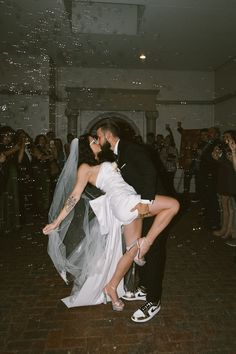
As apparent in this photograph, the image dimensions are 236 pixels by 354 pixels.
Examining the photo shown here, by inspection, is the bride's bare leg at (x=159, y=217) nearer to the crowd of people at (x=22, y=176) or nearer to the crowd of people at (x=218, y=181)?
the crowd of people at (x=218, y=181)

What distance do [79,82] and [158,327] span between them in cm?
993

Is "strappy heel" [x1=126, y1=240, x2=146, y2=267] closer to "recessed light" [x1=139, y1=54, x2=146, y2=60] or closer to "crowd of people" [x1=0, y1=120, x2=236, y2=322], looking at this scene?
"crowd of people" [x1=0, y1=120, x2=236, y2=322]

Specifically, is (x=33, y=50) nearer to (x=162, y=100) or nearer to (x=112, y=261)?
(x=162, y=100)

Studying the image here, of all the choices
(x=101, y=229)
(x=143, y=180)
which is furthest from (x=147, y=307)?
(x=143, y=180)

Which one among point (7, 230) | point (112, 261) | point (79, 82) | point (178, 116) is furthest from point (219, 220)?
→ point (79, 82)

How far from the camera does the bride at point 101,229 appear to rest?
3.00m

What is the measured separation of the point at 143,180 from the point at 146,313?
1.31 meters

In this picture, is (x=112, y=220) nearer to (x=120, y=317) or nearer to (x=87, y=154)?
(x=87, y=154)

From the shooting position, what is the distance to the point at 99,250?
3387 millimetres

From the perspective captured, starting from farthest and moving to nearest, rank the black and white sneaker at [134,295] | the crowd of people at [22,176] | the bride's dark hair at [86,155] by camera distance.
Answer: the crowd of people at [22,176], the black and white sneaker at [134,295], the bride's dark hair at [86,155]

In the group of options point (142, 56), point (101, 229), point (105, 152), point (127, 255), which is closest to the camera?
point (127, 255)

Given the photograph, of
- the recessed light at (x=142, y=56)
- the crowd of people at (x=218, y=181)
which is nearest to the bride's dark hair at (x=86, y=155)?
the crowd of people at (x=218, y=181)

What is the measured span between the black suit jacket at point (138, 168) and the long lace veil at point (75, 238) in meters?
0.66

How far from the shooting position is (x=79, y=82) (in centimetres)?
1152
